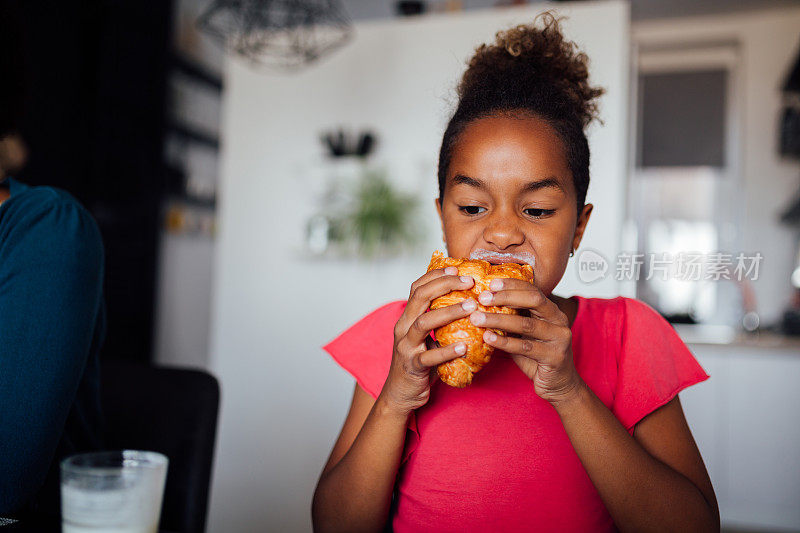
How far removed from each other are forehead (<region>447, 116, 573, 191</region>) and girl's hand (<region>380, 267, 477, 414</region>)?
20cm

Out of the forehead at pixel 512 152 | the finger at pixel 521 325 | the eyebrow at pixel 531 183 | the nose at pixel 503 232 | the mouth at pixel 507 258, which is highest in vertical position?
the forehead at pixel 512 152

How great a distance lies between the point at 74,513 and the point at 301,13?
7.61 feet

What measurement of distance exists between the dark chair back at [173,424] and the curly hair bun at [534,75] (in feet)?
2.23

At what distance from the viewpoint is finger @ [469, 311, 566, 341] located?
0.69m

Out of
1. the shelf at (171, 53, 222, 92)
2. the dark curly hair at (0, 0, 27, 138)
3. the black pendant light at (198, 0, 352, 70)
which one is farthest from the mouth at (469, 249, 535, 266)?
the shelf at (171, 53, 222, 92)

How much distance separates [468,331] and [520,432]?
268mm

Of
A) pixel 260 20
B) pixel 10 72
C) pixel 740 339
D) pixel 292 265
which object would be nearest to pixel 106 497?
pixel 10 72

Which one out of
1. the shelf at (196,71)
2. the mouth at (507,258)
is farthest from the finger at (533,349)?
the shelf at (196,71)

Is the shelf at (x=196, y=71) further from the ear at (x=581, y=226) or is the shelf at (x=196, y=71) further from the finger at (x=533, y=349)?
the finger at (x=533, y=349)

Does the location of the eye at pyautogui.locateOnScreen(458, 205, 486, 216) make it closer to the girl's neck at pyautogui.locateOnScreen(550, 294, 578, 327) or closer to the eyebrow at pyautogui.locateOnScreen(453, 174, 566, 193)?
the eyebrow at pyautogui.locateOnScreen(453, 174, 566, 193)

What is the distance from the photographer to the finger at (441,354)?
2.32 ft

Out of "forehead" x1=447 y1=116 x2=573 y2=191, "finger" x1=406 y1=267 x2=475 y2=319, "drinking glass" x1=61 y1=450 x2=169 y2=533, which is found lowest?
"drinking glass" x1=61 y1=450 x2=169 y2=533

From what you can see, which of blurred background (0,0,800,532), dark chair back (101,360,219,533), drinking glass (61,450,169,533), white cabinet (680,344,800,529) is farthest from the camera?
white cabinet (680,344,800,529)

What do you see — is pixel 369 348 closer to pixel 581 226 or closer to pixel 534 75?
pixel 581 226
